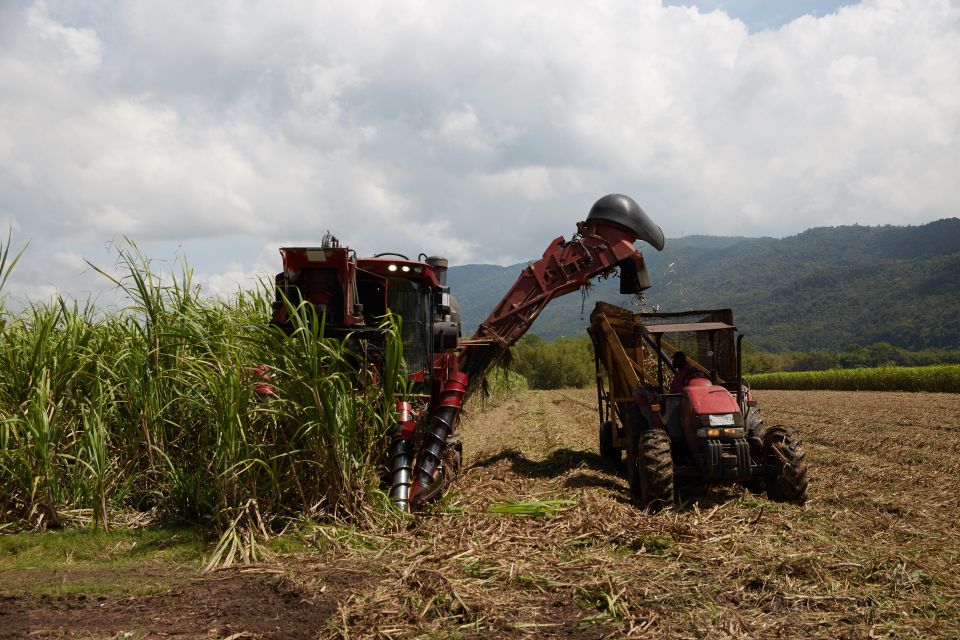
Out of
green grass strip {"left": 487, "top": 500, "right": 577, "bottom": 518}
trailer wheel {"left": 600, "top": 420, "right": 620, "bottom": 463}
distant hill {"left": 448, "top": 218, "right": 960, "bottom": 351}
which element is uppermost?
distant hill {"left": 448, "top": 218, "right": 960, "bottom": 351}

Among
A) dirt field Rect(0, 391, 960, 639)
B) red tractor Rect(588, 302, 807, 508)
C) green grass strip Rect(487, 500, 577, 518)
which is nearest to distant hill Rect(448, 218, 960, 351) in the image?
red tractor Rect(588, 302, 807, 508)

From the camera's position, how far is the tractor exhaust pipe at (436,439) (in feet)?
19.1

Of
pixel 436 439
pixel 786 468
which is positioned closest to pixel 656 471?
pixel 786 468

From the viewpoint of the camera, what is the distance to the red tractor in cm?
616

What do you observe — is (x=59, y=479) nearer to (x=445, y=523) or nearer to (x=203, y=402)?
(x=203, y=402)

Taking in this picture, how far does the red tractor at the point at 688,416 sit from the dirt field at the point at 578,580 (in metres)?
0.31

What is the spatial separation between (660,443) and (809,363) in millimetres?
45035

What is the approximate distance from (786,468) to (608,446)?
10.4ft

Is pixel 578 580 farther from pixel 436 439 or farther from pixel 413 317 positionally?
pixel 413 317

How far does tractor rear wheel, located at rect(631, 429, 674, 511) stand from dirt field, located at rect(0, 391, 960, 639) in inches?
8.0

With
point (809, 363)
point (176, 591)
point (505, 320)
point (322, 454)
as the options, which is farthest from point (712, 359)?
point (809, 363)

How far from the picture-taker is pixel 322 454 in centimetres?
516

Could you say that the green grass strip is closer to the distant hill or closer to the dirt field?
the dirt field

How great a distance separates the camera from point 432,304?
7.39 m
